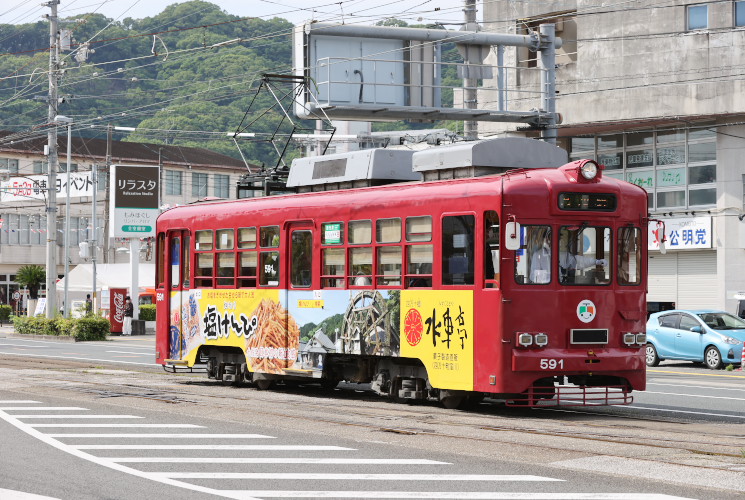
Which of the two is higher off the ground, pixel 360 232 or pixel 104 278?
pixel 104 278

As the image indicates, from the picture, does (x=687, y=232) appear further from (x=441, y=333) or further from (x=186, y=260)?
(x=441, y=333)

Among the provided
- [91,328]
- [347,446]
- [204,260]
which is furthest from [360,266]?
[91,328]

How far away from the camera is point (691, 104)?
3716 centimetres

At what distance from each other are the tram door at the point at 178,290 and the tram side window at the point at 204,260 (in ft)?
1.10

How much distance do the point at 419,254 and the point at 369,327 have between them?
60.0 inches

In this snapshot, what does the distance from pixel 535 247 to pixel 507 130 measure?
2578 centimetres

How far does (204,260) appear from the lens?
21.5 meters

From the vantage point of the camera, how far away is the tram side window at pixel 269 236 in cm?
1944

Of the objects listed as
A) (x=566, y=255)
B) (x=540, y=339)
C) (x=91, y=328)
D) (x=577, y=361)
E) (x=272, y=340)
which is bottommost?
(x=91, y=328)

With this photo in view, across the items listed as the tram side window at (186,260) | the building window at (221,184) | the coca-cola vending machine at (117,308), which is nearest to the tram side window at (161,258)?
the tram side window at (186,260)

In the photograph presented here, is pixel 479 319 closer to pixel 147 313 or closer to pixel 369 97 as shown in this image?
pixel 369 97

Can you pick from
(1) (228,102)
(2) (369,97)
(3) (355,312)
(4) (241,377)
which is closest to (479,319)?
(3) (355,312)

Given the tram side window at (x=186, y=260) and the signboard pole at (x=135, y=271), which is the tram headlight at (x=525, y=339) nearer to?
the tram side window at (x=186, y=260)

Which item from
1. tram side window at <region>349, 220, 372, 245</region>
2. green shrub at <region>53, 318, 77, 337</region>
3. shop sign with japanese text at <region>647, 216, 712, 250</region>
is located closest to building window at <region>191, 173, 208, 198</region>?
green shrub at <region>53, 318, 77, 337</region>
